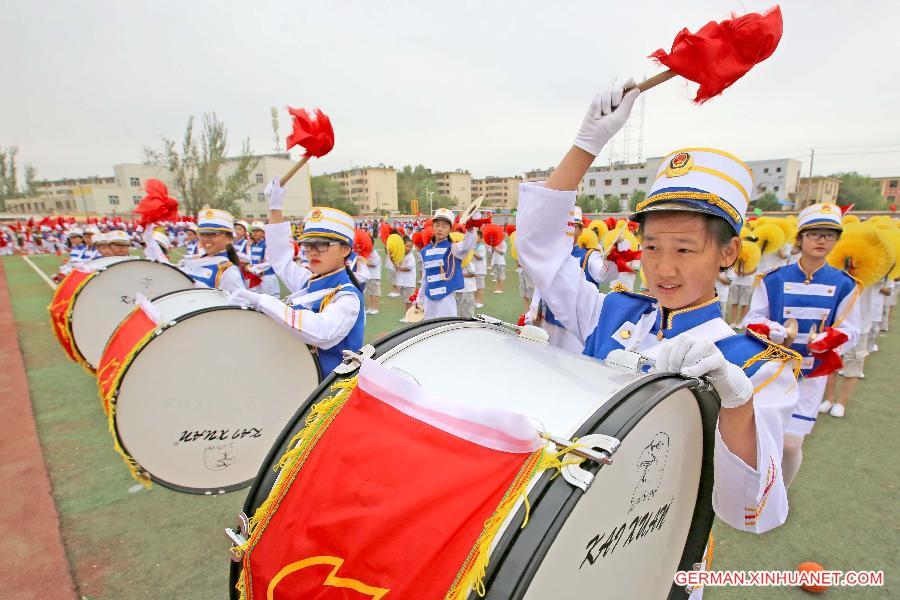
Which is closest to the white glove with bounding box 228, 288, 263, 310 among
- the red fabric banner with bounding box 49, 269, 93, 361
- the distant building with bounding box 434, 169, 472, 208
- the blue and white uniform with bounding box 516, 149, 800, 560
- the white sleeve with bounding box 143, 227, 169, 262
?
the blue and white uniform with bounding box 516, 149, 800, 560

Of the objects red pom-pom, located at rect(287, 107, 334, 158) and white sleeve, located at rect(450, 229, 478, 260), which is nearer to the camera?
red pom-pom, located at rect(287, 107, 334, 158)

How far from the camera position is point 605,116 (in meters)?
1.42

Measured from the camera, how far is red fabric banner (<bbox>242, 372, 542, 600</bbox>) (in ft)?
3.01

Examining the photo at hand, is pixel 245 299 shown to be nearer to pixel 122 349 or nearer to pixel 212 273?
pixel 122 349

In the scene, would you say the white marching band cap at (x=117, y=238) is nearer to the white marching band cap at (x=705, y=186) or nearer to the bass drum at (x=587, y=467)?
the bass drum at (x=587, y=467)

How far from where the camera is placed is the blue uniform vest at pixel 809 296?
3510 mm

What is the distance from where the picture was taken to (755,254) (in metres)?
8.00

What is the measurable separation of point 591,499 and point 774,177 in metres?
76.7

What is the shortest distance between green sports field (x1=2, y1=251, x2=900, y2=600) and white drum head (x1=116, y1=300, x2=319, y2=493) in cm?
53

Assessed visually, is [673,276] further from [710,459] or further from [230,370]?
[230,370]

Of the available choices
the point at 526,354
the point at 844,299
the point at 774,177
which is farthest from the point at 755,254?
the point at 774,177

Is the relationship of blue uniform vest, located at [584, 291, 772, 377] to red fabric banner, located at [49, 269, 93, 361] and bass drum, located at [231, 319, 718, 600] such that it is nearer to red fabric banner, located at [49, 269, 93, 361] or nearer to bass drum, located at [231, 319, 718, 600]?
bass drum, located at [231, 319, 718, 600]

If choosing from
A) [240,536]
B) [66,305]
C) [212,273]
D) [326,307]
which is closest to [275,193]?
[212,273]

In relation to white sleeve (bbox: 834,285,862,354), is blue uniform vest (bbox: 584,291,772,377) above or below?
above
